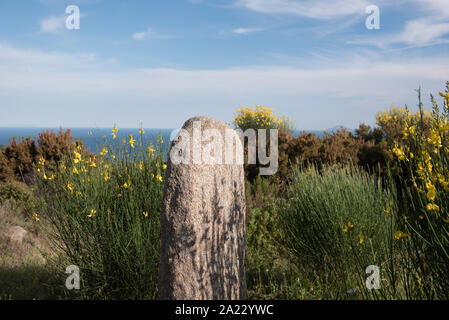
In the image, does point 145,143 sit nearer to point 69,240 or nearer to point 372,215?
point 69,240

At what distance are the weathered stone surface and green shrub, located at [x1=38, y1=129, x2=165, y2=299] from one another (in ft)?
9.74

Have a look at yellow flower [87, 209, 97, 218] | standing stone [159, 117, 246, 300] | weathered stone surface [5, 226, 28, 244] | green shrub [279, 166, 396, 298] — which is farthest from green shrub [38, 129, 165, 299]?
weathered stone surface [5, 226, 28, 244]

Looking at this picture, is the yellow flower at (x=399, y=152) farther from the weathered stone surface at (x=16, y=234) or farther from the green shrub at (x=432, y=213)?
the weathered stone surface at (x=16, y=234)

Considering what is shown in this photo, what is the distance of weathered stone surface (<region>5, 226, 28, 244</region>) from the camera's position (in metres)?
6.37

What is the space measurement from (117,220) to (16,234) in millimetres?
3869

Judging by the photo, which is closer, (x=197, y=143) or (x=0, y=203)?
(x=197, y=143)

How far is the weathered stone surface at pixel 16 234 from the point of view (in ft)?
20.9

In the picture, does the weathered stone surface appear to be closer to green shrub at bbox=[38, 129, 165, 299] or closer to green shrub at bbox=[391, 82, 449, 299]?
green shrub at bbox=[38, 129, 165, 299]

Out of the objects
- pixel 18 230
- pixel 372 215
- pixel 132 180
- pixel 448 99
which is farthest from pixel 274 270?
pixel 18 230

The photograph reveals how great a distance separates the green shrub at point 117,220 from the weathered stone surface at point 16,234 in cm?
297

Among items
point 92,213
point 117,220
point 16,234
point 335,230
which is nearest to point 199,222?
point 117,220

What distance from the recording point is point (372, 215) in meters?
4.08
